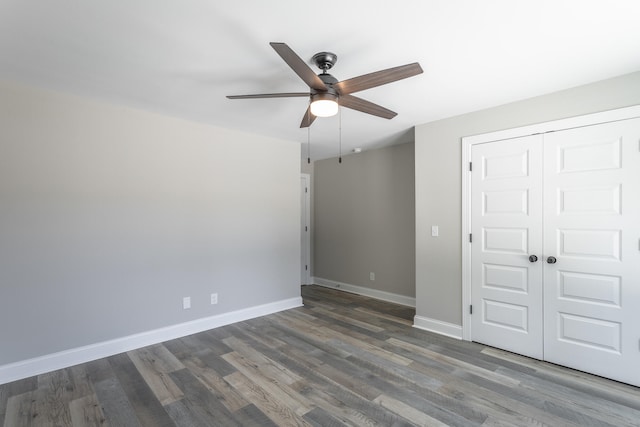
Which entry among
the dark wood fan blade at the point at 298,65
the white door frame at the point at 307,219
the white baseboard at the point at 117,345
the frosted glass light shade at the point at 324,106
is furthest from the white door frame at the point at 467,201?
the white door frame at the point at 307,219

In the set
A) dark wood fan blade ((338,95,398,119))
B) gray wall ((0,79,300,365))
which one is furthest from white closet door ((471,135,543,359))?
gray wall ((0,79,300,365))

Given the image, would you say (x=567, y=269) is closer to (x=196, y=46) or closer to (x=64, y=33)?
(x=196, y=46)

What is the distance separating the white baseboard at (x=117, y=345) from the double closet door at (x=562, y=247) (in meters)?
2.66

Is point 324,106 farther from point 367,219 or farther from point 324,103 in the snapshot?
point 367,219

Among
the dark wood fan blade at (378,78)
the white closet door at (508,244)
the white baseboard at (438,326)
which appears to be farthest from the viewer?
the white baseboard at (438,326)

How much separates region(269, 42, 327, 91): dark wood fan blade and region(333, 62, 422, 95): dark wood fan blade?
14 centimetres

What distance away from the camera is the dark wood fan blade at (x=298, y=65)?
5.21 feet

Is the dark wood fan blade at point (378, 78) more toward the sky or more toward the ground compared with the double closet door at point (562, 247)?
more toward the sky

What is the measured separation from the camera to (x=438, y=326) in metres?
3.47

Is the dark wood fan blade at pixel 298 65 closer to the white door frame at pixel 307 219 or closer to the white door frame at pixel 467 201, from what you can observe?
the white door frame at pixel 467 201

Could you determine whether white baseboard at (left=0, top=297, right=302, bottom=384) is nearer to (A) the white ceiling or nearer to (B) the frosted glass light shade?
(A) the white ceiling

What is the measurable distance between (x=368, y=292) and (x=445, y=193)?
226cm

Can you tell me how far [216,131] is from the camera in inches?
146

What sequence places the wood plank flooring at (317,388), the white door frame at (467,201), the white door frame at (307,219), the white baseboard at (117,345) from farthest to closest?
1. the white door frame at (307,219)
2. the white door frame at (467,201)
3. the white baseboard at (117,345)
4. the wood plank flooring at (317,388)
